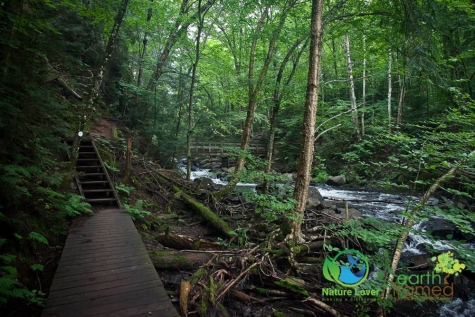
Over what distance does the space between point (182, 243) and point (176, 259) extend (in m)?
0.90

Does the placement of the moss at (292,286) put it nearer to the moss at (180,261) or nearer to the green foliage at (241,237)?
the green foliage at (241,237)

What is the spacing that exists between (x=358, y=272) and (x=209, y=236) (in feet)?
14.5

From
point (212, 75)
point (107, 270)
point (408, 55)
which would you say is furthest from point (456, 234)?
point (212, 75)

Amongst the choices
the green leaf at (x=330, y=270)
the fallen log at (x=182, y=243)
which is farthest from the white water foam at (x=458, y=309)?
the fallen log at (x=182, y=243)

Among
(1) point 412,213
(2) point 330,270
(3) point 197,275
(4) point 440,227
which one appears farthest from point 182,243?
(4) point 440,227

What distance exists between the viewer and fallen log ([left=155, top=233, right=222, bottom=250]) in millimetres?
6066

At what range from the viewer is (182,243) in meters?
6.12

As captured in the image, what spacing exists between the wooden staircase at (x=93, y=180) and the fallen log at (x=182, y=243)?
2.00 meters

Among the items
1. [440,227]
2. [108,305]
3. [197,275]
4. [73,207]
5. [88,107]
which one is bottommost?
[440,227]

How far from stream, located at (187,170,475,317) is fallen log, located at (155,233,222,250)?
4495 millimetres

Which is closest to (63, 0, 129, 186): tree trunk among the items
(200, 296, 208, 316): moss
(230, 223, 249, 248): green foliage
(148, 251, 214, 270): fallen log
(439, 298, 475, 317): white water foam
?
(148, 251, 214, 270): fallen log

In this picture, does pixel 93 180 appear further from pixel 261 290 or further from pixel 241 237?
pixel 261 290

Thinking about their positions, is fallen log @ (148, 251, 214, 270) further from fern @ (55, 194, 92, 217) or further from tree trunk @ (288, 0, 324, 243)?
tree trunk @ (288, 0, 324, 243)

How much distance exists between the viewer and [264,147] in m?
27.5
